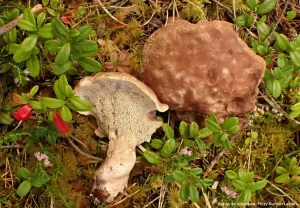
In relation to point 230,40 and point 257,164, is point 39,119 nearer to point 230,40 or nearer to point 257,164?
point 230,40

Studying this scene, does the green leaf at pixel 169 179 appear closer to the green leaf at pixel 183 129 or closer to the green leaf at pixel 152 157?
the green leaf at pixel 152 157

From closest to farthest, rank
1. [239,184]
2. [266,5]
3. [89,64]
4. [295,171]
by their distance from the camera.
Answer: [89,64] → [239,184] → [266,5] → [295,171]

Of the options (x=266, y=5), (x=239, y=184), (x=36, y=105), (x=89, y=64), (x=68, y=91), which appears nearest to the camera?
(x=68, y=91)

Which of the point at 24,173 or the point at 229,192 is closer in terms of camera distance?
the point at 24,173

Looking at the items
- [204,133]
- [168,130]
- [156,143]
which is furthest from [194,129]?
[156,143]

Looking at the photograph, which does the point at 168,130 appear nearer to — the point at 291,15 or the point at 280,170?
the point at 280,170

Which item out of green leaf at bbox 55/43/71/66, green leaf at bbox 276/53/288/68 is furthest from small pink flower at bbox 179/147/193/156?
green leaf at bbox 55/43/71/66
